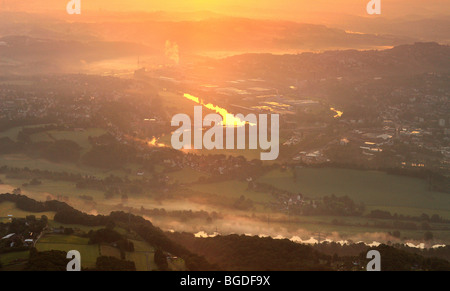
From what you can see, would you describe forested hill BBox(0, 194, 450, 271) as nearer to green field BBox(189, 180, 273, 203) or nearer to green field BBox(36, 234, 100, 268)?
green field BBox(36, 234, 100, 268)

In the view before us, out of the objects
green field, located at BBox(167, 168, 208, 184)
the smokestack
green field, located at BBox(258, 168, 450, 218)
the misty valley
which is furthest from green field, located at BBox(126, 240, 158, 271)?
the smokestack

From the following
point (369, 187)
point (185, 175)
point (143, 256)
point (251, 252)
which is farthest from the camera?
point (185, 175)

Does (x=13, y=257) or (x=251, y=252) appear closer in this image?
(x=13, y=257)

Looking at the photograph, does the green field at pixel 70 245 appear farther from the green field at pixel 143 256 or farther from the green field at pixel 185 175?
the green field at pixel 185 175

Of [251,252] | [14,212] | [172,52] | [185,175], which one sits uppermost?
[172,52]

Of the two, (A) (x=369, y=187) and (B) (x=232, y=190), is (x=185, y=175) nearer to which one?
(B) (x=232, y=190)

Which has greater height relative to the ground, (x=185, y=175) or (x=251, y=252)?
(x=185, y=175)

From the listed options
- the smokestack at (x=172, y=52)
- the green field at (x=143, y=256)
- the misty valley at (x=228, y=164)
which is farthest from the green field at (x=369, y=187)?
the smokestack at (x=172, y=52)

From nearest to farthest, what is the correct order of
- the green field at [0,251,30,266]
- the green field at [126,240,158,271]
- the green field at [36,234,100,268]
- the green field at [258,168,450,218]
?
1. the green field at [0,251,30,266]
2. the green field at [126,240,158,271]
3. the green field at [36,234,100,268]
4. the green field at [258,168,450,218]

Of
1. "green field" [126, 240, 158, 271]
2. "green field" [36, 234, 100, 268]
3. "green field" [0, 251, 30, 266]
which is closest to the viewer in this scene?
"green field" [0, 251, 30, 266]

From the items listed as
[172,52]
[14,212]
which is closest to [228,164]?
[14,212]
